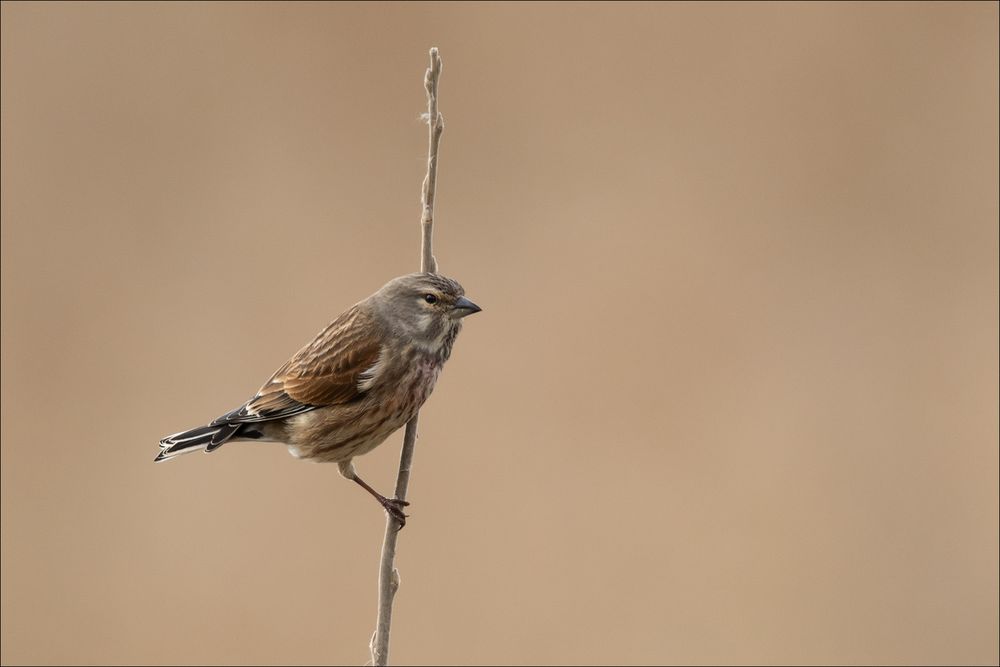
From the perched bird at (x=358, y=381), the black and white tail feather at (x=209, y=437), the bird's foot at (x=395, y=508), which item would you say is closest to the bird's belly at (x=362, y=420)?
the perched bird at (x=358, y=381)

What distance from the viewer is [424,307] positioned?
3.06 metres

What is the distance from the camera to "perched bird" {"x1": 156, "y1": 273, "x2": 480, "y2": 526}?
308cm

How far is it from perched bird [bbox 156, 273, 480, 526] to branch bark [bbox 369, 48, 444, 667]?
25cm

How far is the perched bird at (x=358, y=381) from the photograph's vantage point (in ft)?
10.1

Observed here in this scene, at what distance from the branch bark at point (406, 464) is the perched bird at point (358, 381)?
0.81 feet

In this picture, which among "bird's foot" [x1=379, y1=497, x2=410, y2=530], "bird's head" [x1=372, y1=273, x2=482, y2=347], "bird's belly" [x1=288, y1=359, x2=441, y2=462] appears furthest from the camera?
"bird's belly" [x1=288, y1=359, x2=441, y2=462]

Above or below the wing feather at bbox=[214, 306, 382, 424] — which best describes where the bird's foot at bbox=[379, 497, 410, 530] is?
below

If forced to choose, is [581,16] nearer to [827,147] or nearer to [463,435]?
[827,147]

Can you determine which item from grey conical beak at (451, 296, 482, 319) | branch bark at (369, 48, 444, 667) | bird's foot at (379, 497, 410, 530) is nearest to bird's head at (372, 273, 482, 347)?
grey conical beak at (451, 296, 482, 319)

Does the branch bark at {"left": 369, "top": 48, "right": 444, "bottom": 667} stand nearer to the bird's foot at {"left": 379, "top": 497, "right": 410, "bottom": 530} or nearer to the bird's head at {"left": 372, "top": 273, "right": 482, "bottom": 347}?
the bird's foot at {"left": 379, "top": 497, "right": 410, "bottom": 530}

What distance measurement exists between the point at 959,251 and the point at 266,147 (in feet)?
14.3

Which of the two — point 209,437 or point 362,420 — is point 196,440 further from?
point 362,420

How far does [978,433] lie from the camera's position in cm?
684

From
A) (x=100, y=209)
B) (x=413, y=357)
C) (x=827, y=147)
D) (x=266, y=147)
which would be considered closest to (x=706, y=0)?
(x=827, y=147)
